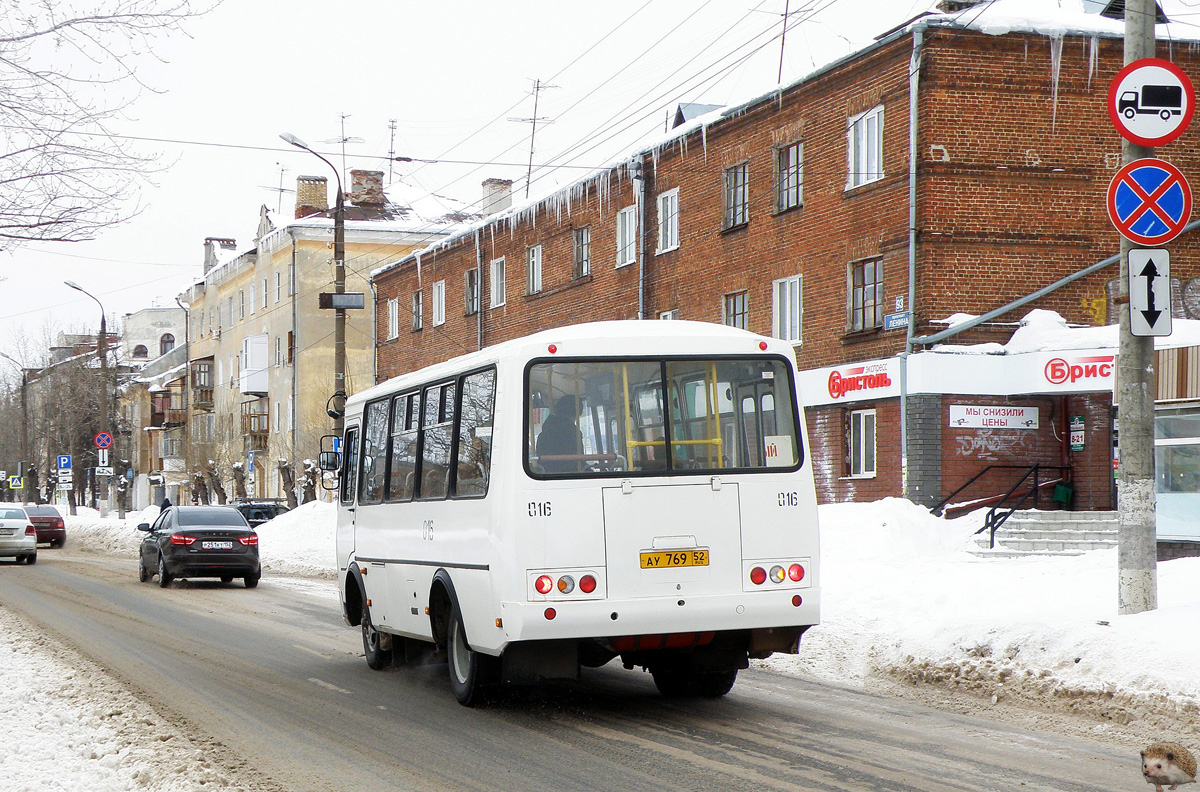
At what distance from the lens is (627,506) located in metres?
9.19

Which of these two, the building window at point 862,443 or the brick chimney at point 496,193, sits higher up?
the brick chimney at point 496,193

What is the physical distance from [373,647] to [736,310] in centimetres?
1752

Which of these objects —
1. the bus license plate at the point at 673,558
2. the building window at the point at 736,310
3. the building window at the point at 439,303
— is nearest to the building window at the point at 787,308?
the building window at the point at 736,310

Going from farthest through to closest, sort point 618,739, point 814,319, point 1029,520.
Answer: point 814,319
point 1029,520
point 618,739

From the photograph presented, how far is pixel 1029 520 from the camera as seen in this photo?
21109mm

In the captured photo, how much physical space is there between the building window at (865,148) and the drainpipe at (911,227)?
3.48ft

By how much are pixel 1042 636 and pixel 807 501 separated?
8.42 ft

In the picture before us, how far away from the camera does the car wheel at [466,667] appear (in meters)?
9.87

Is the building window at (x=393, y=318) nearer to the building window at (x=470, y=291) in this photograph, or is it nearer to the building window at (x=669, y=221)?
the building window at (x=470, y=291)

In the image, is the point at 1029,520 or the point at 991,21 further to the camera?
the point at 991,21

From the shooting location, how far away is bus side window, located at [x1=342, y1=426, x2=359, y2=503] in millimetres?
13320

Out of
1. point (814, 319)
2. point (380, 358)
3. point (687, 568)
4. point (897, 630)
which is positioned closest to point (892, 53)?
point (814, 319)

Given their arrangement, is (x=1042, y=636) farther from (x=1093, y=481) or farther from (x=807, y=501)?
(x=1093, y=481)

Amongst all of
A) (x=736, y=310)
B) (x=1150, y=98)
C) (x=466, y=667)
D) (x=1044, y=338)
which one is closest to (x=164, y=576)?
(x=736, y=310)
